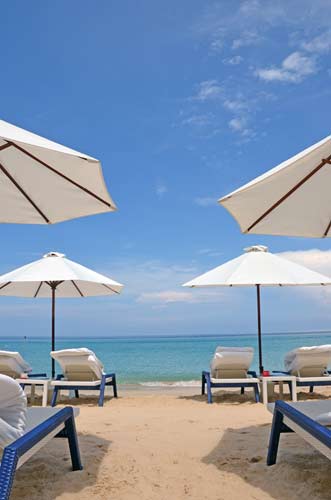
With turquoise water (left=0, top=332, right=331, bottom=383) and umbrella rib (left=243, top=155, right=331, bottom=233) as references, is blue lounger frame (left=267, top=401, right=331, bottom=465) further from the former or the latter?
turquoise water (left=0, top=332, right=331, bottom=383)

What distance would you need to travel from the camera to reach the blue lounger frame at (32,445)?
2016 mm

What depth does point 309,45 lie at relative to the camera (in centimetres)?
→ 661

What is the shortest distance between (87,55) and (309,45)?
13.0 ft

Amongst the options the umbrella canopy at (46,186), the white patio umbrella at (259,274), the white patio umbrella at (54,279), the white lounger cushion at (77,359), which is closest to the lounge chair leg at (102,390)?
the white lounger cushion at (77,359)

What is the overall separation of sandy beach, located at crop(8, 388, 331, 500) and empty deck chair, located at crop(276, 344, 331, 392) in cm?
158

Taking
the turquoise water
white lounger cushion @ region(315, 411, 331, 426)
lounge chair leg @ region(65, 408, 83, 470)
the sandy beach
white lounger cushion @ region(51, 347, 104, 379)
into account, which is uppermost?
white lounger cushion @ region(51, 347, 104, 379)

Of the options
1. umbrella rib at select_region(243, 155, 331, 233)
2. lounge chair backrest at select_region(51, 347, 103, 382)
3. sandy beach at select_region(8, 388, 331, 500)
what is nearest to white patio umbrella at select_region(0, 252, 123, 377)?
lounge chair backrest at select_region(51, 347, 103, 382)

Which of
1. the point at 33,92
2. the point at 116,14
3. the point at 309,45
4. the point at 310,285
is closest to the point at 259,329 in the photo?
the point at 310,285

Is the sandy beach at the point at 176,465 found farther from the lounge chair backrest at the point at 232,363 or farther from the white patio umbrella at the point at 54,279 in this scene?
the white patio umbrella at the point at 54,279

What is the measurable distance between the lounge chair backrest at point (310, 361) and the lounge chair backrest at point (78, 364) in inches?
111

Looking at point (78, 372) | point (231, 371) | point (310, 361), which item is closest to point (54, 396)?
Answer: point (78, 372)

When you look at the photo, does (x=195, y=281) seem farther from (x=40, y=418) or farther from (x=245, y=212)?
(x=40, y=418)

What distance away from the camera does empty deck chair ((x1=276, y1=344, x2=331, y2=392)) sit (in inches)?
270

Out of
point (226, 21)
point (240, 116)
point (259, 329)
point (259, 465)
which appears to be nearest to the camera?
point (259, 465)
